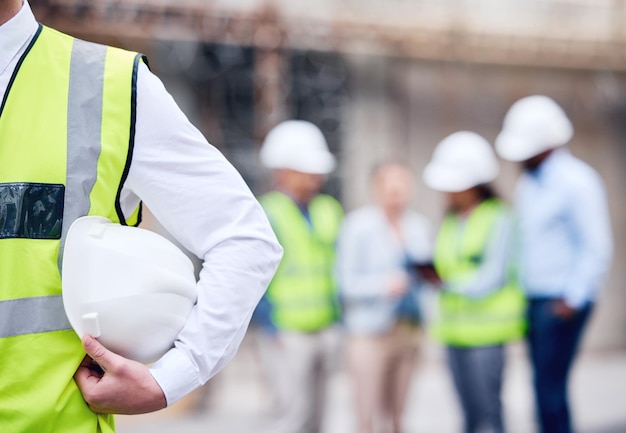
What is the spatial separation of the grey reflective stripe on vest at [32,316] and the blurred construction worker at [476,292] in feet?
12.8

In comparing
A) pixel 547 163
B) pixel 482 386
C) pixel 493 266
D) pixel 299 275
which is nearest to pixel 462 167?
pixel 547 163

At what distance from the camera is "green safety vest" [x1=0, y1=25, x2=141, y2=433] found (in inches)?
61.9

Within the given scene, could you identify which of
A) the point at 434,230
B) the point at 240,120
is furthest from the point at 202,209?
the point at 434,230

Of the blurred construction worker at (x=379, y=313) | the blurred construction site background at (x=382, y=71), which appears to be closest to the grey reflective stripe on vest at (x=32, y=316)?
the blurred construction worker at (x=379, y=313)

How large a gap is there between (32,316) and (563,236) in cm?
402

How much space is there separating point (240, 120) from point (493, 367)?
499 centimetres

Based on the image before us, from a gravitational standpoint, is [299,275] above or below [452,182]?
below

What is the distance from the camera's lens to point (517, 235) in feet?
17.8

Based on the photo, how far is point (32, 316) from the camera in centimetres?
158

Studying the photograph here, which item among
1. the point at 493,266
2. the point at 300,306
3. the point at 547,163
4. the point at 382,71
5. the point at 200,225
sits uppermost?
the point at 382,71

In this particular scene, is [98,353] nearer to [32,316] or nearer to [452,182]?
[32,316]

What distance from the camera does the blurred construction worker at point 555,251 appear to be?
16.5ft

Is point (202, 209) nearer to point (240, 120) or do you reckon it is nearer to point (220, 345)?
point (220, 345)

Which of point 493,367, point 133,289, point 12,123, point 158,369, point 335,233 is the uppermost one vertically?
point 12,123
